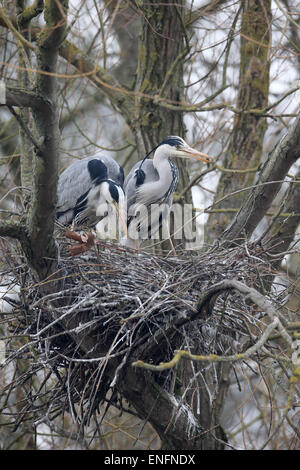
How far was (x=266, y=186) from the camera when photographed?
3686mm

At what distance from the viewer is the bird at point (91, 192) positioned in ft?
14.9

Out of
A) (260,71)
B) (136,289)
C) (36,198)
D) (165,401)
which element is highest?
(260,71)

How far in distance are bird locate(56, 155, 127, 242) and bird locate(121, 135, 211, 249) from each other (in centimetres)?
21

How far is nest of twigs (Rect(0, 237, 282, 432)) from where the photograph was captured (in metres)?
3.07

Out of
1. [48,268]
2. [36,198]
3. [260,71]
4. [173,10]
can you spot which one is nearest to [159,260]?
[48,268]

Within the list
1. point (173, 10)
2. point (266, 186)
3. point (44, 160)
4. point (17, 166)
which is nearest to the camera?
point (44, 160)

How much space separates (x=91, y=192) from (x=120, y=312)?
173 cm

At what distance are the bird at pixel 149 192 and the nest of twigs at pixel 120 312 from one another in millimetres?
1425

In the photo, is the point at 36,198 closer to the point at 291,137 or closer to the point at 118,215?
the point at 291,137

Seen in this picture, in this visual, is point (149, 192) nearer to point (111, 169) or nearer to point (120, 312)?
point (111, 169)

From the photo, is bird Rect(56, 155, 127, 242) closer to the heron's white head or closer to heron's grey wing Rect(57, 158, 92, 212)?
heron's grey wing Rect(57, 158, 92, 212)
